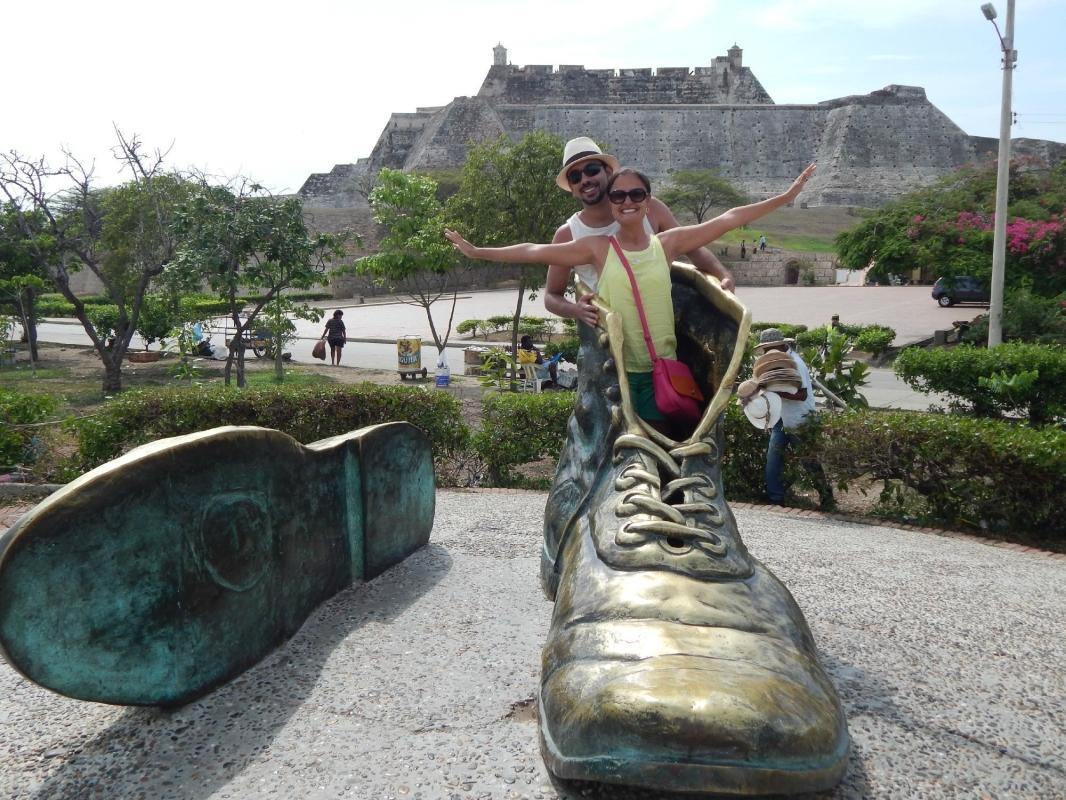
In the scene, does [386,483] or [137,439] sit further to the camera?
[137,439]

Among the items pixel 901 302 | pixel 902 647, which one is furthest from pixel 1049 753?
pixel 901 302

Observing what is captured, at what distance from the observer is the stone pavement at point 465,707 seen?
2152 millimetres

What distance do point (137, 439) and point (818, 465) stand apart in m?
4.59

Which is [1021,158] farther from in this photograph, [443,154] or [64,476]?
[443,154]

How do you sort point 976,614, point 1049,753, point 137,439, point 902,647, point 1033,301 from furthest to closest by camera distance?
1. point 1033,301
2. point 137,439
3. point 976,614
4. point 902,647
5. point 1049,753

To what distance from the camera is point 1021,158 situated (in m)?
20.1

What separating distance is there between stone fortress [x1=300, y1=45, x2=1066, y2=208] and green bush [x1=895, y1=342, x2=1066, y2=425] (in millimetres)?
50195

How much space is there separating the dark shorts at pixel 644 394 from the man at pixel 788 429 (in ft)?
8.81

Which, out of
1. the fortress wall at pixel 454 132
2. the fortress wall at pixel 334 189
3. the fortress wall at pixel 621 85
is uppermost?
the fortress wall at pixel 621 85

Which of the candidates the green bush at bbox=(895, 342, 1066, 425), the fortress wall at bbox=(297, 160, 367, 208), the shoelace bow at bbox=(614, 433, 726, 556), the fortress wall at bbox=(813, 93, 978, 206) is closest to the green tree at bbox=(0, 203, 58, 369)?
the green bush at bbox=(895, 342, 1066, 425)

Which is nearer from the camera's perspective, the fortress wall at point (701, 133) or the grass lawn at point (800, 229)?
the grass lawn at point (800, 229)

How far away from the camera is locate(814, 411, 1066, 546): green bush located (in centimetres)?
490

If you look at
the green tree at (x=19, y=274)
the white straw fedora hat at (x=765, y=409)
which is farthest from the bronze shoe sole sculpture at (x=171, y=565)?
the green tree at (x=19, y=274)

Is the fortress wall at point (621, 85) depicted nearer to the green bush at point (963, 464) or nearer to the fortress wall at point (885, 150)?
the fortress wall at point (885, 150)
